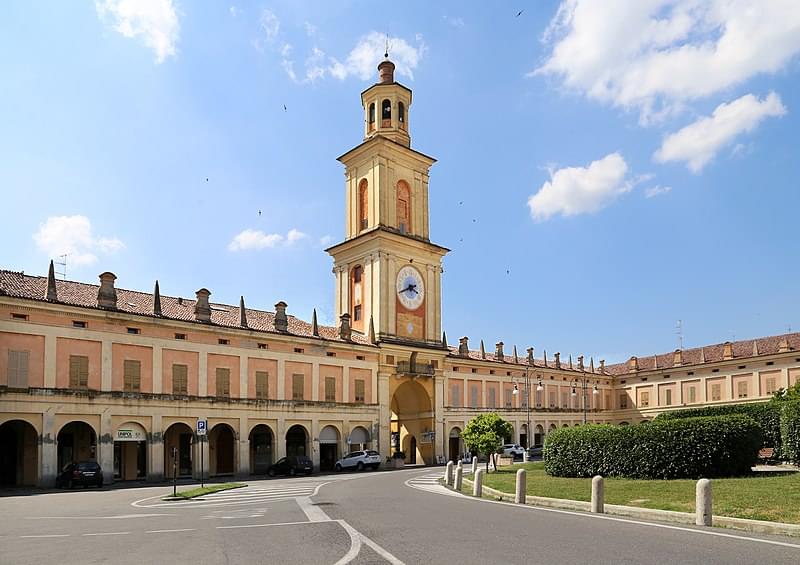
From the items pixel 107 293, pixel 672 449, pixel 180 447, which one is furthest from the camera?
pixel 180 447

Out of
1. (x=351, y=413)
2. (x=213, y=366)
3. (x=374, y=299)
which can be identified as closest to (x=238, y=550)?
(x=213, y=366)

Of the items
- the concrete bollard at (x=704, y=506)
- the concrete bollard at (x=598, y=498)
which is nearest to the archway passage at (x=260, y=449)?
the concrete bollard at (x=598, y=498)

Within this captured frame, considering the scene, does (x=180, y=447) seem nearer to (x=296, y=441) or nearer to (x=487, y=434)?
(x=296, y=441)

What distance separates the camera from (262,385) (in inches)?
1741

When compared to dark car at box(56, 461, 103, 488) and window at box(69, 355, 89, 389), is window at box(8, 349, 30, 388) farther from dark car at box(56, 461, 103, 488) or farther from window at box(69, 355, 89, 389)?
dark car at box(56, 461, 103, 488)

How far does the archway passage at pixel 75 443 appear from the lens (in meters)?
37.4

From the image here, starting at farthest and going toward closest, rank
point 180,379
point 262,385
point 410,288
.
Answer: point 410,288 < point 262,385 < point 180,379

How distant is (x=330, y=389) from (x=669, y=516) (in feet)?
116

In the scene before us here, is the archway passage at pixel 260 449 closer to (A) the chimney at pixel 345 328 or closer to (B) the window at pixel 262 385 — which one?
(B) the window at pixel 262 385

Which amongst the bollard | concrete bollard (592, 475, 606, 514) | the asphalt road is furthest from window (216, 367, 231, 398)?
concrete bollard (592, 475, 606, 514)

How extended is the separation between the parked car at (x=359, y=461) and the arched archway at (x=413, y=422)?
7924 millimetres

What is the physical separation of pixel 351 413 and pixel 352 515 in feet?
108

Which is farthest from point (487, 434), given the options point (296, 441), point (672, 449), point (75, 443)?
point (75, 443)

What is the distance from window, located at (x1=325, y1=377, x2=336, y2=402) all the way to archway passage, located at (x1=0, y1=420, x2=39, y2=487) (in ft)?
59.0
